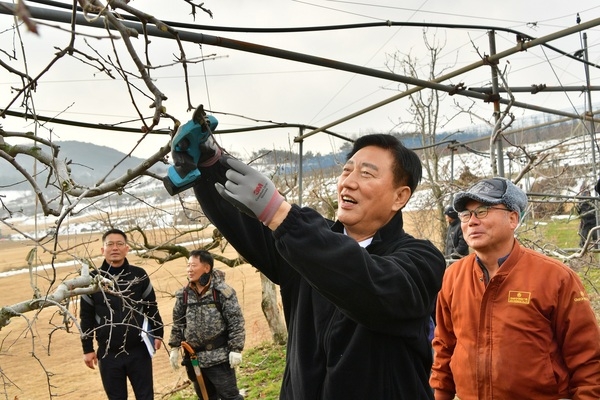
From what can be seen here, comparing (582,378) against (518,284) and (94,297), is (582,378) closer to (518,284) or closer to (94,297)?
(518,284)

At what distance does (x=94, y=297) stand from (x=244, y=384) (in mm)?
3630

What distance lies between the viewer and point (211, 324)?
4.90 m

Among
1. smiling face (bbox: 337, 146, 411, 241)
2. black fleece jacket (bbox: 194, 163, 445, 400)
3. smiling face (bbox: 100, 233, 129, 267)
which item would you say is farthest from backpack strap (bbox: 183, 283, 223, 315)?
smiling face (bbox: 337, 146, 411, 241)

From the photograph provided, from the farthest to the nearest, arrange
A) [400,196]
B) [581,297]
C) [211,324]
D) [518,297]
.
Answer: [211,324] → [518,297] → [581,297] → [400,196]

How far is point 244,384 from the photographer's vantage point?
748cm

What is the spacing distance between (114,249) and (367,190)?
3635mm

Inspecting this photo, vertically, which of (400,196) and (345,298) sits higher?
(400,196)

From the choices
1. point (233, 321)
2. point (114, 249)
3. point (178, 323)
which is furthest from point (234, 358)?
point (114, 249)

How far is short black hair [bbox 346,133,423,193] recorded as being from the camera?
174cm

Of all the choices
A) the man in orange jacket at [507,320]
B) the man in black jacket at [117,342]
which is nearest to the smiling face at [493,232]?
the man in orange jacket at [507,320]

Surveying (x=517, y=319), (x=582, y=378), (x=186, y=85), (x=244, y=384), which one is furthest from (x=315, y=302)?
(x=244, y=384)

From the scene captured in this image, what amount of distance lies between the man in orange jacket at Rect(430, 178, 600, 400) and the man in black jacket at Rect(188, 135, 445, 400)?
0.76 m

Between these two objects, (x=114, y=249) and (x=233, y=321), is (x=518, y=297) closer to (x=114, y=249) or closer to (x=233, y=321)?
(x=233, y=321)

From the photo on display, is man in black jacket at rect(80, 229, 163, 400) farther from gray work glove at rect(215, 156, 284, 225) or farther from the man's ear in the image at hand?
gray work glove at rect(215, 156, 284, 225)
